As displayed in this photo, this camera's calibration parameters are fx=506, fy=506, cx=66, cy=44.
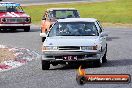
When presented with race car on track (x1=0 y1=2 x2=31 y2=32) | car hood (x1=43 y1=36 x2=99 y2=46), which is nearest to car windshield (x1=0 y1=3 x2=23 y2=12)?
race car on track (x1=0 y1=2 x2=31 y2=32)

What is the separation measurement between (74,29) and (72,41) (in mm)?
1385

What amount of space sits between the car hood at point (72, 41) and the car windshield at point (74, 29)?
54 centimetres

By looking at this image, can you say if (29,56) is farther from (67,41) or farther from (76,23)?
(67,41)

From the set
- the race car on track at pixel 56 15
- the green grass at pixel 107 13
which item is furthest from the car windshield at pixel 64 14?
the green grass at pixel 107 13

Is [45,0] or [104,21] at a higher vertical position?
[104,21]

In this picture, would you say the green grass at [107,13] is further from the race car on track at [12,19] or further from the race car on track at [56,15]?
the race car on track at [56,15]

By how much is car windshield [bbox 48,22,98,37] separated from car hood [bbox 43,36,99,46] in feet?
1.76

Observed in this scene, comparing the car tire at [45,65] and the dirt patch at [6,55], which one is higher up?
the car tire at [45,65]

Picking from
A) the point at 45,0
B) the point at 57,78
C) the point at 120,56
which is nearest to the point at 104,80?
the point at 57,78

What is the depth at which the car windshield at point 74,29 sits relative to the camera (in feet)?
47.8

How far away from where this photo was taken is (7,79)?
11242 millimetres

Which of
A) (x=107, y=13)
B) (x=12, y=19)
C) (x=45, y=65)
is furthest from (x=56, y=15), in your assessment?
(x=107, y=13)

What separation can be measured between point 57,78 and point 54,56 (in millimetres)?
1997

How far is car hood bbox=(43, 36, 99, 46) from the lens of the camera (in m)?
13.3
